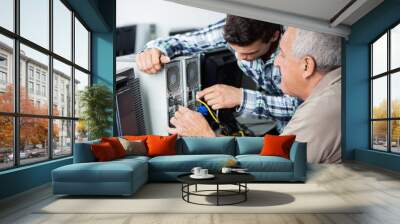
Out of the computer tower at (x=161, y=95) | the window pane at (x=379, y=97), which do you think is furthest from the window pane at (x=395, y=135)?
the computer tower at (x=161, y=95)

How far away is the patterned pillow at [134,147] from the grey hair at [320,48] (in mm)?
4181

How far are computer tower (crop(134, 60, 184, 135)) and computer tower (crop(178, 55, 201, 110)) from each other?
9cm

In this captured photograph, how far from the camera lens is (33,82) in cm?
571

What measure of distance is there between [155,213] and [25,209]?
1.44 metres

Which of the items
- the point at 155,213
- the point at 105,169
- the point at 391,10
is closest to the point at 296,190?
the point at 155,213

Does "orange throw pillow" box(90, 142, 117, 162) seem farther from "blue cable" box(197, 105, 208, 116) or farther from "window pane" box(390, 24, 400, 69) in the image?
"window pane" box(390, 24, 400, 69)

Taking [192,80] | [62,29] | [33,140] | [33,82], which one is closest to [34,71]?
[33,82]

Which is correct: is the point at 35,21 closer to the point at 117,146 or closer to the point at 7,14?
the point at 7,14

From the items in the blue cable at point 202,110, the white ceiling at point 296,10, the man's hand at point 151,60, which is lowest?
the blue cable at point 202,110

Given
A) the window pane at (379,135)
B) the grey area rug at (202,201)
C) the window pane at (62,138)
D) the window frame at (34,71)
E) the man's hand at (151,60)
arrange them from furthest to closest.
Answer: the man's hand at (151,60) → the window pane at (379,135) → the window pane at (62,138) → the window frame at (34,71) → the grey area rug at (202,201)

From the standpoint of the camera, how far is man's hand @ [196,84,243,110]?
8.59 meters

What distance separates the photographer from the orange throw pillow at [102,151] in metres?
5.57

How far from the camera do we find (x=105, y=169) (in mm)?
4836

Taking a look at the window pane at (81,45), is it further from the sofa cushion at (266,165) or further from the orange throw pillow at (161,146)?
the sofa cushion at (266,165)
